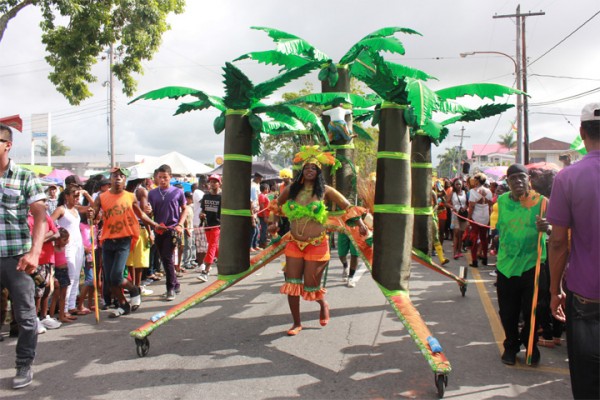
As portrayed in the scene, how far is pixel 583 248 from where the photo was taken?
8.22 feet

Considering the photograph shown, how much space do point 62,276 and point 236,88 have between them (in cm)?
318

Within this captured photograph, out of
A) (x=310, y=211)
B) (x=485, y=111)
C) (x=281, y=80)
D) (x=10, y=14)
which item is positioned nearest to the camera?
(x=281, y=80)

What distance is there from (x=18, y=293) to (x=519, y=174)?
4495 mm

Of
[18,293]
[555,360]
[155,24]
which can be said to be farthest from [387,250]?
[155,24]

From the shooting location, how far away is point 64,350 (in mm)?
4590

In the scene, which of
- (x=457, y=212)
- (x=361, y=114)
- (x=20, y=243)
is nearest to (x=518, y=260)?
(x=361, y=114)

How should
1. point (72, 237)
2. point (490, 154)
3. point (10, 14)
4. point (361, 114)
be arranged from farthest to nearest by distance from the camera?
point (490, 154) → point (10, 14) → point (361, 114) → point (72, 237)

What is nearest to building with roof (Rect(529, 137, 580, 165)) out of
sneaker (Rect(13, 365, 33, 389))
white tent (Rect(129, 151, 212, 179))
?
white tent (Rect(129, 151, 212, 179))

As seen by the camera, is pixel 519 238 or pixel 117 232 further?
pixel 117 232

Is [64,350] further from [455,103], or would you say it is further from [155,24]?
[155,24]

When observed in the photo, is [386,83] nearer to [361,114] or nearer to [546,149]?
[361,114]

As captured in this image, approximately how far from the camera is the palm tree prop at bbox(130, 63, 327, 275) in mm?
4785

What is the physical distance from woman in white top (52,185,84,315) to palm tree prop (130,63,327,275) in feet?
6.12


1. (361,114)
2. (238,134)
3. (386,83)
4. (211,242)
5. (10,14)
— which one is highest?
(10,14)
